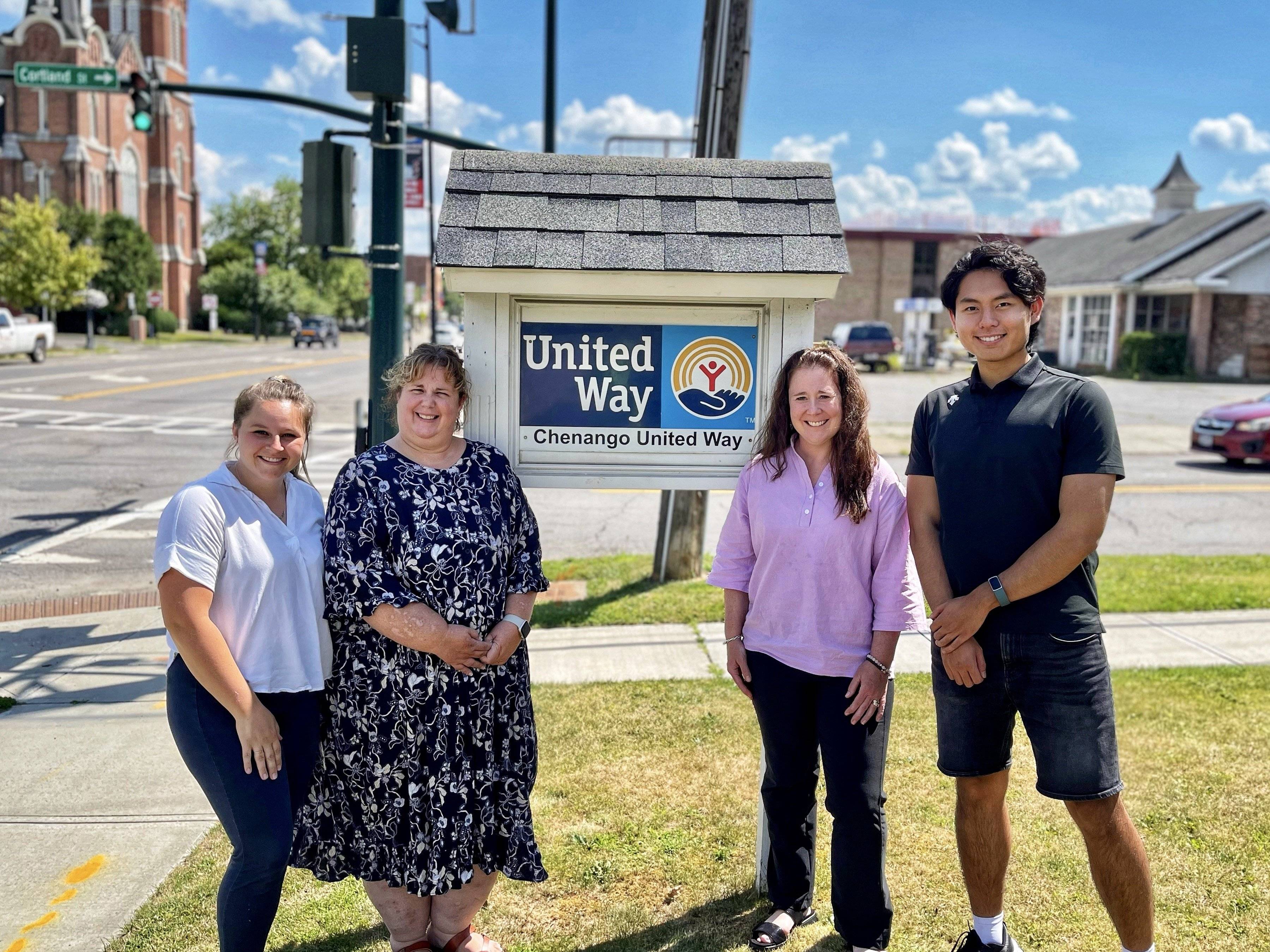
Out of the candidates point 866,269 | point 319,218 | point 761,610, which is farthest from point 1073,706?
point 866,269

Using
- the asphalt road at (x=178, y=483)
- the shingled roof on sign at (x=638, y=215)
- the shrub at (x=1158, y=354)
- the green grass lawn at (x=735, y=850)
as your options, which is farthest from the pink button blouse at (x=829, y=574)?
the shrub at (x=1158, y=354)

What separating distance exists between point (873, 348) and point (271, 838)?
3576cm

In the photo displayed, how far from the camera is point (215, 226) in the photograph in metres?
77.3

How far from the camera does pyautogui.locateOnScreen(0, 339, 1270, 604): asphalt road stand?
899 centimetres

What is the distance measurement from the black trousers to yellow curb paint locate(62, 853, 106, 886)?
2295mm

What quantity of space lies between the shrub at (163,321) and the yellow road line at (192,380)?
52.5ft

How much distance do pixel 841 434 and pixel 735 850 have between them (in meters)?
1.67

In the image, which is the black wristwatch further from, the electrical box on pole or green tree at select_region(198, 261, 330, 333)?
green tree at select_region(198, 261, 330, 333)

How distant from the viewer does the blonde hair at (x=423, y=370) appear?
2930mm

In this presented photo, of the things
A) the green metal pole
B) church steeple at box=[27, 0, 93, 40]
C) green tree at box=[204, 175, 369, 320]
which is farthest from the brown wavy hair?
green tree at box=[204, 175, 369, 320]

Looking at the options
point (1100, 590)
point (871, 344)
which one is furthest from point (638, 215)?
point (871, 344)

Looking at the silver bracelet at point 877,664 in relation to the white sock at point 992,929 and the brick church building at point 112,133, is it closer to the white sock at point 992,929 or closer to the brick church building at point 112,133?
the white sock at point 992,929

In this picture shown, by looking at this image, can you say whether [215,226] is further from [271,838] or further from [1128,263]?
[271,838]

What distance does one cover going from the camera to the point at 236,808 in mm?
2637
